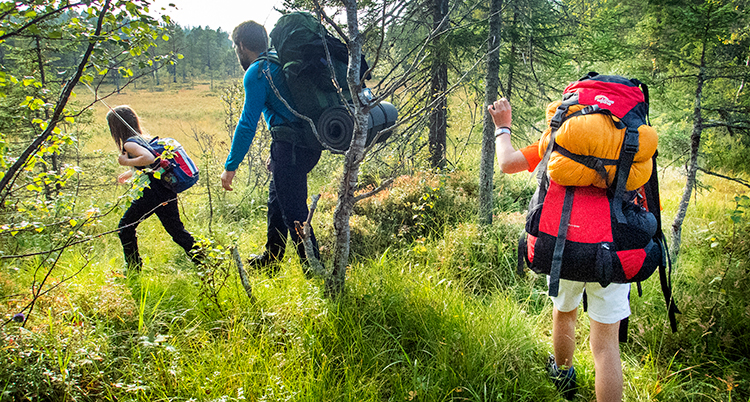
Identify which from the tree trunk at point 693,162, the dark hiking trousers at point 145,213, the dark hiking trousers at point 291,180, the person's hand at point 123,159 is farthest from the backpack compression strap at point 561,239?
the person's hand at point 123,159

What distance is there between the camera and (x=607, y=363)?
1.79 m

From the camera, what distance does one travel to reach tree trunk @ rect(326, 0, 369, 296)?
84.8 inches

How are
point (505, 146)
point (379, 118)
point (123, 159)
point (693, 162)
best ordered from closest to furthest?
point (505, 146) < point (379, 118) < point (123, 159) < point (693, 162)

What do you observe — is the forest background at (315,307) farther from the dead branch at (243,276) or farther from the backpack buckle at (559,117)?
the backpack buckle at (559,117)

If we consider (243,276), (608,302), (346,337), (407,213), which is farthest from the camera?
(407,213)

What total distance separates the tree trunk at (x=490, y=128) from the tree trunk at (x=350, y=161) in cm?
213

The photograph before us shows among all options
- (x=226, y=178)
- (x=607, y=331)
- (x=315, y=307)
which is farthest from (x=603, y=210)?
(x=226, y=178)

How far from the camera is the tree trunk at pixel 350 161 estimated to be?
2154 millimetres

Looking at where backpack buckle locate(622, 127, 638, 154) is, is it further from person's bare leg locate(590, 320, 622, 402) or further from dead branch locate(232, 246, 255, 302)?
dead branch locate(232, 246, 255, 302)

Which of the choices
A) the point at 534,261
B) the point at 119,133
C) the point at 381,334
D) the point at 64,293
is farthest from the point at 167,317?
the point at 534,261

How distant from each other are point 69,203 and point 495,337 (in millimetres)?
2868

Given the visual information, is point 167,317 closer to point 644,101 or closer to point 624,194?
point 624,194

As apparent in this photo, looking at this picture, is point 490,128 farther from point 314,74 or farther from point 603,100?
point 603,100

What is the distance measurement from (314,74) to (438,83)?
3.01 m
